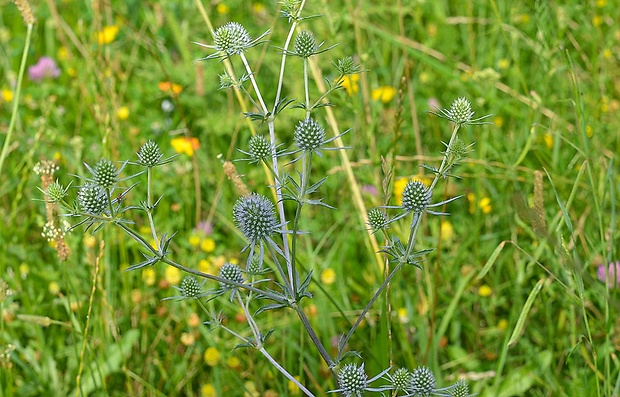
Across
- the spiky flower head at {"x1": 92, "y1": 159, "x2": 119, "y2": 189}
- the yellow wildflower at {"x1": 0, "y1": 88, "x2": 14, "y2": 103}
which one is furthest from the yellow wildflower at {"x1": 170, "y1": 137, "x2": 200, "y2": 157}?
the spiky flower head at {"x1": 92, "y1": 159, "x2": 119, "y2": 189}

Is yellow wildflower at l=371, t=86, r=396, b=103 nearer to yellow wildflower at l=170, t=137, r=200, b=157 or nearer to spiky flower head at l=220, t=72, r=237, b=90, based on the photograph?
yellow wildflower at l=170, t=137, r=200, b=157

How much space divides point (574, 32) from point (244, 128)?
1.40 m

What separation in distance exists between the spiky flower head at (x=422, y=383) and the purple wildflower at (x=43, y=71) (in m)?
2.43

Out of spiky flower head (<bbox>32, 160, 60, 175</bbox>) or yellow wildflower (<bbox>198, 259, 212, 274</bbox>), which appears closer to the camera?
spiky flower head (<bbox>32, 160, 60, 175</bbox>)

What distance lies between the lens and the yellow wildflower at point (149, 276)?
2.33 m

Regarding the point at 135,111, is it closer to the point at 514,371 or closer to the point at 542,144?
the point at 542,144

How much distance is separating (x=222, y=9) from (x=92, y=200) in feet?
7.68

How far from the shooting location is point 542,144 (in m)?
2.67

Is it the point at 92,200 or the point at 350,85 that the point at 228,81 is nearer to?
the point at 92,200

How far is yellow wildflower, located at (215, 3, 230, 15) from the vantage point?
3.34 m

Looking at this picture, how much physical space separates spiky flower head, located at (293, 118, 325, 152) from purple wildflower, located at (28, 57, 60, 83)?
90.0 inches

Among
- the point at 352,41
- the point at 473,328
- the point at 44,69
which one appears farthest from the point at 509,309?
the point at 44,69

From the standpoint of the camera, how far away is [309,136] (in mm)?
1187

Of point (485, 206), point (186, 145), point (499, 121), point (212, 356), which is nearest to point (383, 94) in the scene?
point (499, 121)
